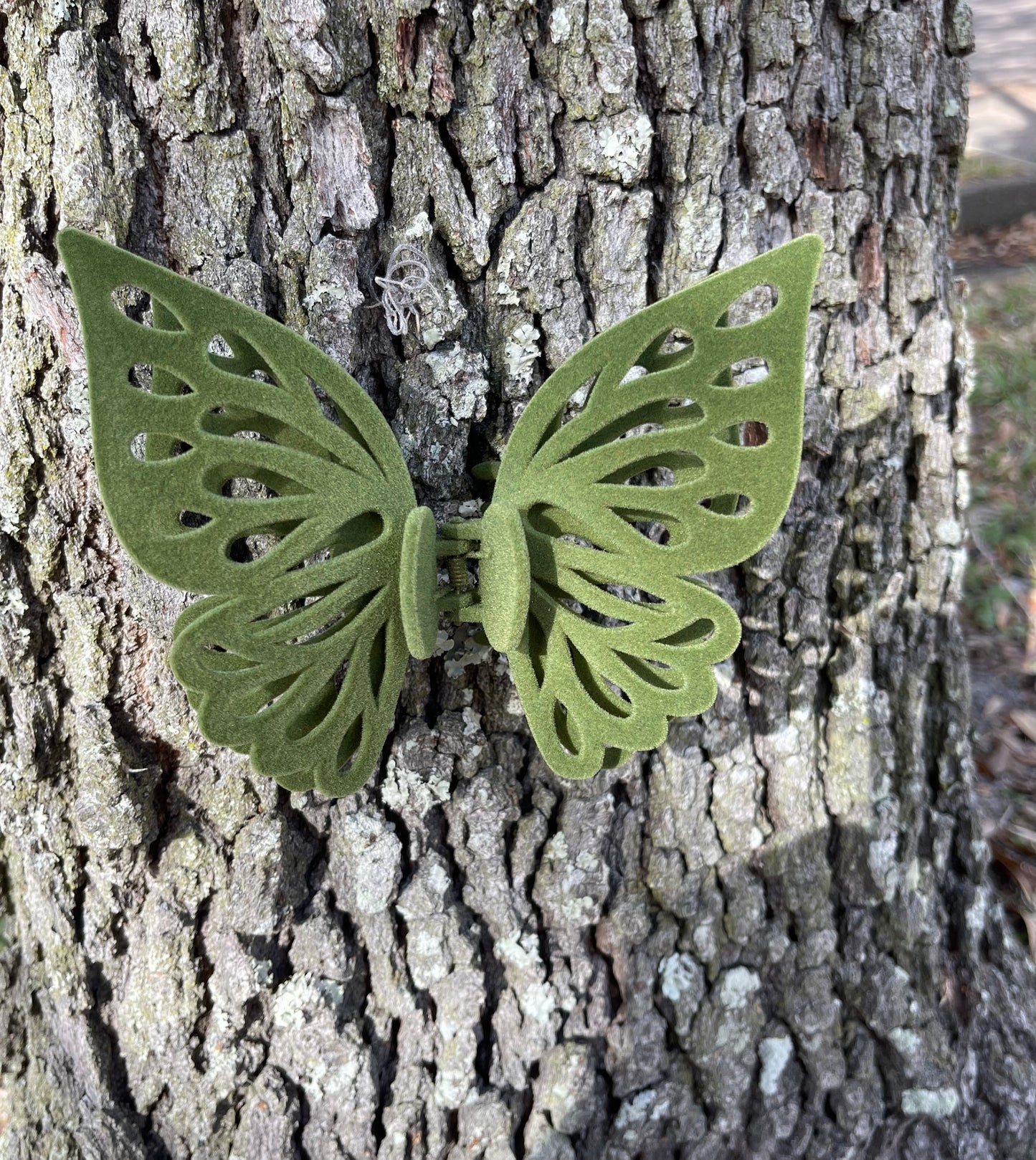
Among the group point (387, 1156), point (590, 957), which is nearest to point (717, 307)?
point (590, 957)

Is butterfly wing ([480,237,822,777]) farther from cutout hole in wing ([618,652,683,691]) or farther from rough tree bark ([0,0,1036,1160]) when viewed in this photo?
rough tree bark ([0,0,1036,1160])

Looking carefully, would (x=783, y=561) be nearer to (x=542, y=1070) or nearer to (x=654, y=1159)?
(x=542, y=1070)

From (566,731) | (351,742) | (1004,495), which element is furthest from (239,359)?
(1004,495)

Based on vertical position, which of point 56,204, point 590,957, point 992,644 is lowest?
point 590,957

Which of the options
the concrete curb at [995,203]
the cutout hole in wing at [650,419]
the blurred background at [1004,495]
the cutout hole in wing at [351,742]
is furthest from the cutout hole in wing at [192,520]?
the concrete curb at [995,203]

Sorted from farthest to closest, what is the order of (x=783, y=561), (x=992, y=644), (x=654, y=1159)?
(x=992, y=644) → (x=654, y=1159) → (x=783, y=561)

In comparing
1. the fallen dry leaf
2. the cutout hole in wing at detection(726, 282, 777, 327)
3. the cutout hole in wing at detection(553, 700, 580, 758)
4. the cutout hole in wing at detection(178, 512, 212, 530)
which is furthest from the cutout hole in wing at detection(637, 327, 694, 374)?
the fallen dry leaf
